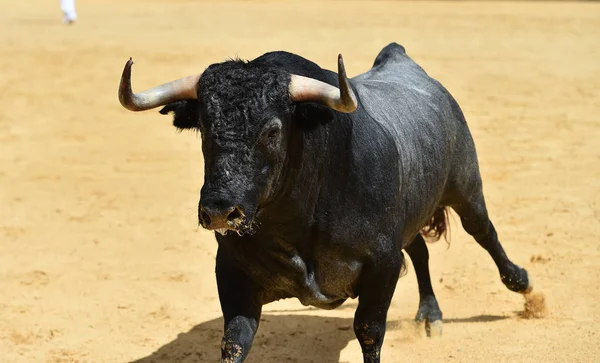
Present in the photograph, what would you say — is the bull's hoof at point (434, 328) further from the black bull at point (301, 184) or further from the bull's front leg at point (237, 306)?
the bull's front leg at point (237, 306)

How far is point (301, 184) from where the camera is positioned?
5508 mm

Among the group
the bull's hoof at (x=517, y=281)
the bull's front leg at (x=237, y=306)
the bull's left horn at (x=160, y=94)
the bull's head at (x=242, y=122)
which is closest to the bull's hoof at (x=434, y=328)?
the bull's hoof at (x=517, y=281)

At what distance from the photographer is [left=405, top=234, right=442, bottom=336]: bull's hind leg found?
772 centimetres

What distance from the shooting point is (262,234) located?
561 cm

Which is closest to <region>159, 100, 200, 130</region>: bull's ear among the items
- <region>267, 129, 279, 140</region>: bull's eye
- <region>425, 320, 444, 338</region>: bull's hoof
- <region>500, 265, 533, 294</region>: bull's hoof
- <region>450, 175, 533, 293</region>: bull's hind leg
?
<region>267, 129, 279, 140</region>: bull's eye

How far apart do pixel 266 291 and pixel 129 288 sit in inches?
115

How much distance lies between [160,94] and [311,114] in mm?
793

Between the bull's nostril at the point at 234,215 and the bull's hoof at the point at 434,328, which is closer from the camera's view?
the bull's nostril at the point at 234,215

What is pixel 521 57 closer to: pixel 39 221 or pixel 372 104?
pixel 39 221

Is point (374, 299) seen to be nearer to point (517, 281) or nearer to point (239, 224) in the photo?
point (239, 224)

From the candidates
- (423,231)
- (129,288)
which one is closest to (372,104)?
(423,231)

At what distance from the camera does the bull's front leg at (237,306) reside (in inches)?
223

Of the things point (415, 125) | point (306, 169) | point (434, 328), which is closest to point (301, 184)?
point (306, 169)

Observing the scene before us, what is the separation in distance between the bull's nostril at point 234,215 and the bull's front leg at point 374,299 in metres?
1.20
